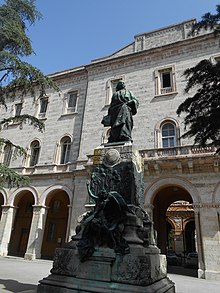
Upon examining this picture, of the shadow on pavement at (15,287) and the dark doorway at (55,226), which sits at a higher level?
the dark doorway at (55,226)

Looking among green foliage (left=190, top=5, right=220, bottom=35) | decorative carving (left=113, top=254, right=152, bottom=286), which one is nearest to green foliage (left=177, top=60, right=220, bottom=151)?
green foliage (left=190, top=5, right=220, bottom=35)

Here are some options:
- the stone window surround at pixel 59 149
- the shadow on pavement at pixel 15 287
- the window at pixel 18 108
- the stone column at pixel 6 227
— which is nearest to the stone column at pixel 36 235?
the stone column at pixel 6 227

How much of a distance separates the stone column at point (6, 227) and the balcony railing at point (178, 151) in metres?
12.0

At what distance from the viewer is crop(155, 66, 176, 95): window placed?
1761 centimetres

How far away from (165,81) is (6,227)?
17.2 m

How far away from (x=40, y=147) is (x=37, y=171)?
239cm

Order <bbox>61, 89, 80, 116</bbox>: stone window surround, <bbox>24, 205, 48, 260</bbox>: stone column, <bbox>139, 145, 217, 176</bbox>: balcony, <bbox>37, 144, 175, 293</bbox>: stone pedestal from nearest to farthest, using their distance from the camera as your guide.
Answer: <bbox>37, 144, 175, 293</bbox>: stone pedestal, <bbox>139, 145, 217, 176</bbox>: balcony, <bbox>24, 205, 48, 260</bbox>: stone column, <bbox>61, 89, 80, 116</bbox>: stone window surround

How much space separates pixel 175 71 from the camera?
58.4ft

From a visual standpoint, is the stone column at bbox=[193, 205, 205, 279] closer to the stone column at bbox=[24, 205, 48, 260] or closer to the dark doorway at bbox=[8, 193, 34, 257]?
the stone column at bbox=[24, 205, 48, 260]

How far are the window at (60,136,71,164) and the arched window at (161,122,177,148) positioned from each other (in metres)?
8.17

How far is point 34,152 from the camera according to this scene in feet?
69.1

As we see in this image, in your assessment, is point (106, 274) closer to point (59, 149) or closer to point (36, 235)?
point (36, 235)

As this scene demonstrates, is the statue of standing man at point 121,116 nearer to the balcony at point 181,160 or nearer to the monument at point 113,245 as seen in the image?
Answer: the monument at point 113,245

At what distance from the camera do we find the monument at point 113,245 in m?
4.00
